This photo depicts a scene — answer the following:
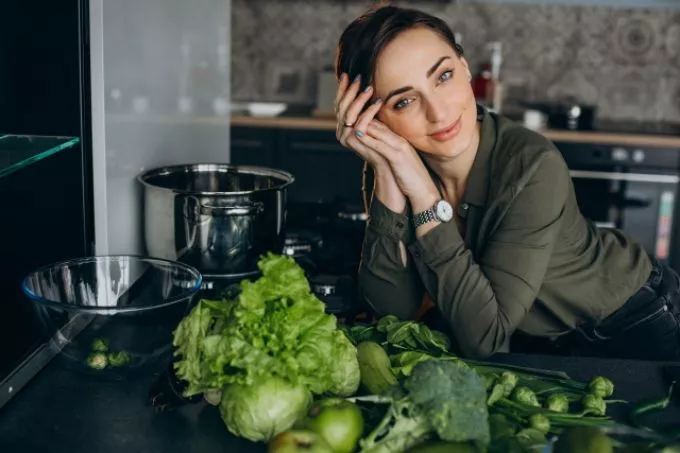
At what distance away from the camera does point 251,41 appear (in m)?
4.45

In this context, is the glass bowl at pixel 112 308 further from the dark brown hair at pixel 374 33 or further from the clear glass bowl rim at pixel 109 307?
the dark brown hair at pixel 374 33

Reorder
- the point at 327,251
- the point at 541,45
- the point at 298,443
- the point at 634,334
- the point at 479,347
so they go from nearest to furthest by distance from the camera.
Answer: the point at 298,443, the point at 479,347, the point at 634,334, the point at 327,251, the point at 541,45

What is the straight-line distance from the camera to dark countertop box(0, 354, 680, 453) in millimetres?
1128

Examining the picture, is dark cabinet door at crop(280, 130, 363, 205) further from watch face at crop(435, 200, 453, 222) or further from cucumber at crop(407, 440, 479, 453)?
cucumber at crop(407, 440, 479, 453)

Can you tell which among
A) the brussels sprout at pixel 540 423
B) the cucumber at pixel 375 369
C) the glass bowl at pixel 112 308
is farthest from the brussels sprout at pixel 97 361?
the brussels sprout at pixel 540 423

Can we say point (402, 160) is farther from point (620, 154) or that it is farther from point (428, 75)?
point (620, 154)

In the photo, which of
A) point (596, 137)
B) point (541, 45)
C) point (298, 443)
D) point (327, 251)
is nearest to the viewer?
point (298, 443)

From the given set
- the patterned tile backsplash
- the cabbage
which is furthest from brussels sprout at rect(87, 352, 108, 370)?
the patterned tile backsplash

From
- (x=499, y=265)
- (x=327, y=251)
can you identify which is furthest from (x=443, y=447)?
(x=327, y=251)

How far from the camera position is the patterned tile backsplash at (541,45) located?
4332mm

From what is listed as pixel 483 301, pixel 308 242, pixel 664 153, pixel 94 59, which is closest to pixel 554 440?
pixel 483 301

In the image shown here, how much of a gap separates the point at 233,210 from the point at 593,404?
0.69 metres

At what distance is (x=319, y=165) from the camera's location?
4.02 meters

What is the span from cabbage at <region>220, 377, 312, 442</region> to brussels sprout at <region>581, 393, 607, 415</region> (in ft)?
1.32
